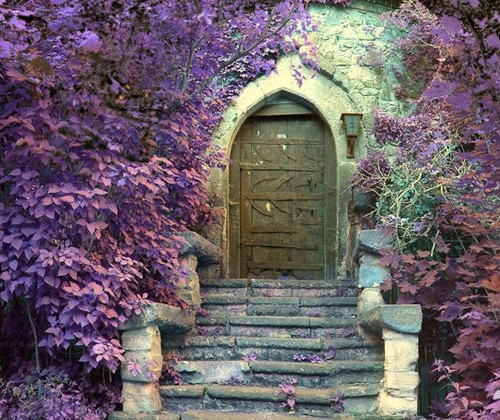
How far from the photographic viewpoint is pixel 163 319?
12.2ft

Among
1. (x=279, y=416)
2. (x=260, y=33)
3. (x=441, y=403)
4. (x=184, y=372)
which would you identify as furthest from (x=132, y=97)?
(x=441, y=403)

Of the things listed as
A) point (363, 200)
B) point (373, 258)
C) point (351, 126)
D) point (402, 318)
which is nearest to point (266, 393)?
point (402, 318)

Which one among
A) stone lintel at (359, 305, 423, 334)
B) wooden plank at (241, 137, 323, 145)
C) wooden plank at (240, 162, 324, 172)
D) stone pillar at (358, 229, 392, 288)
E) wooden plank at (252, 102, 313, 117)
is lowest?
stone lintel at (359, 305, 423, 334)

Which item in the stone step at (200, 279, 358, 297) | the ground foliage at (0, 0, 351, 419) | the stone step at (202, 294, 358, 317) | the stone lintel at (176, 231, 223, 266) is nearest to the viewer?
the ground foliage at (0, 0, 351, 419)

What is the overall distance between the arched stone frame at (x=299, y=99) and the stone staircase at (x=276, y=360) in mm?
1513

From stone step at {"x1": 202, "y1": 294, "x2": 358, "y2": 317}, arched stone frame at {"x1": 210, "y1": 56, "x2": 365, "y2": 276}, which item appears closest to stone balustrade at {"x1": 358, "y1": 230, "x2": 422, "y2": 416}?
stone step at {"x1": 202, "y1": 294, "x2": 358, "y2": 317}

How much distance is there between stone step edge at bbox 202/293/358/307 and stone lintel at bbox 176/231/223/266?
0.38 metres

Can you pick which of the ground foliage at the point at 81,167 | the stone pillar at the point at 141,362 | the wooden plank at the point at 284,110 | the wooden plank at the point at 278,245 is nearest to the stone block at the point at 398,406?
the stone pillar at the point at 141,362

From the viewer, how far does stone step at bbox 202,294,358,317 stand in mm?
4887

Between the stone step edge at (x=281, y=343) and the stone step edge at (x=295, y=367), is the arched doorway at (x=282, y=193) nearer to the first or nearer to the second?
the stone step edge at (x=281, y=343)

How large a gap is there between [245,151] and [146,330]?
3622 mm

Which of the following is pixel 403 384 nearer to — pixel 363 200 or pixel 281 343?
pixel 281 343

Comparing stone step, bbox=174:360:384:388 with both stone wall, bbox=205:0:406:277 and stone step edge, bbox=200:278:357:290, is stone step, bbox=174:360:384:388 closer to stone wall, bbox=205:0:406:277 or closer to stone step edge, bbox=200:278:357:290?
stone step edge, bbox=200:278:357:290

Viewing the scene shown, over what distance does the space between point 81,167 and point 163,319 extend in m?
1.08
